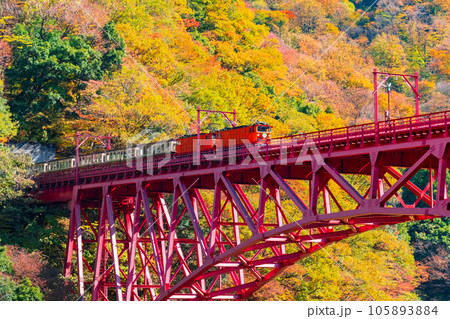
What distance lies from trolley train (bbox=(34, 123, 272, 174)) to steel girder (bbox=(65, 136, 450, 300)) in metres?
2.84

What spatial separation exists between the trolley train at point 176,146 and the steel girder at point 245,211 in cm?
284

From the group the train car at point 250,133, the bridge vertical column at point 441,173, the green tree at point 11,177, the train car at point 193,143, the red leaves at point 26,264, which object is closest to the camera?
the bridge vertical column at point 441,173

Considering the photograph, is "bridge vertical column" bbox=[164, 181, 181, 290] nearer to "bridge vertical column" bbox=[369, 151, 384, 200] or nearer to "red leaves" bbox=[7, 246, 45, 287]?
"red leaves" bbox=[7, 246, 45, 287]

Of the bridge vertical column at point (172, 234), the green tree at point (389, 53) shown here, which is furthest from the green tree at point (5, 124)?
the green tree at point (389, 53)

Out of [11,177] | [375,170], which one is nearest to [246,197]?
[375,170]

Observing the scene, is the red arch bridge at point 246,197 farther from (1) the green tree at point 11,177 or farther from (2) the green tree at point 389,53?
(2) the green tree at point 389,53

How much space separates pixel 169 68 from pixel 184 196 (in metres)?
39.9

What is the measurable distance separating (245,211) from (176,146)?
606 inches

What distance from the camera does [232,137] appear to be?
56031 millimetres

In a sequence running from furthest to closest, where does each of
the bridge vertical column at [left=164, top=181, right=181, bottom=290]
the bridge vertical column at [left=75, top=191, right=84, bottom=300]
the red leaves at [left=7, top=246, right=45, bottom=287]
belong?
the red leaves at [left=7, top=246, right=45, bottom=287] < the bridge vertical column at [left=75, top=191, right=84, bottom=300] < the bridge vertical column at [left=164, top=181, right=181, bottom=290]

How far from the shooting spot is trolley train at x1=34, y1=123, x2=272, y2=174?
54562mm

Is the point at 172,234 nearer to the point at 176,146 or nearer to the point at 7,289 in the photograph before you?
the point at 176,146

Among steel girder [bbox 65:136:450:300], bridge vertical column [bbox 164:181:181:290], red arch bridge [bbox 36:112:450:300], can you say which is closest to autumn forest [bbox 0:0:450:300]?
red arch bridge [bbox 36:112:450:300]

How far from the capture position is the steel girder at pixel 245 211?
39.2m
